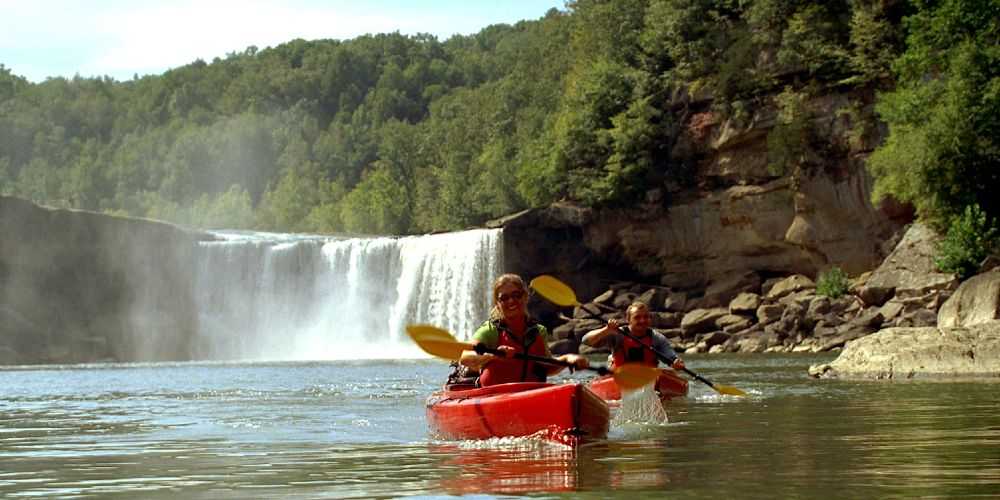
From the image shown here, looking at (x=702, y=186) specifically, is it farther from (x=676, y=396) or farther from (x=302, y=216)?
(x=302, y=216)

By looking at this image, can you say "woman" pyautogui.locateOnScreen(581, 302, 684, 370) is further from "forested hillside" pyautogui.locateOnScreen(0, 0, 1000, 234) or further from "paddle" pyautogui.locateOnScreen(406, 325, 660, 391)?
"forested hillside" pyautogui.locateOnScreen(0, 0, 1000, 234)

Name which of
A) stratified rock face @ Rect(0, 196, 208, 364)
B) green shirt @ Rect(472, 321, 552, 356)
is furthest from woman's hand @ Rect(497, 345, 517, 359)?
stratified rock face @ Rect(0, 196, 208, 364)

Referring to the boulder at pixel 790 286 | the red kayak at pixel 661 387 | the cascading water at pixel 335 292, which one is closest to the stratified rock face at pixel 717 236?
the boulder at pixel 790 286

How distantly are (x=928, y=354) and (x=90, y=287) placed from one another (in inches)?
1894

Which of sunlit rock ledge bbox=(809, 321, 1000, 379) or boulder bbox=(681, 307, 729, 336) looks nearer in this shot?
sunlit rock ledge bbox=(809, 321, 1000, 379)

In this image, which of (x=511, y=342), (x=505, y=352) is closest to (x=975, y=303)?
(x=511, y=342)

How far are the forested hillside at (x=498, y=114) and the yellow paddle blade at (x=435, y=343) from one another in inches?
1203

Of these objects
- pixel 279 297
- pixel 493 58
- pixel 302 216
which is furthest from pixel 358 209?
pixel 279 297

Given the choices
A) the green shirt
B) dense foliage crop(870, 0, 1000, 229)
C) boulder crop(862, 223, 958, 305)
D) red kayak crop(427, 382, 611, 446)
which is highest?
dense foliage crop(870, 0, 1000, 229)

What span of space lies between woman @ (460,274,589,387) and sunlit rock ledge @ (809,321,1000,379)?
459 inches

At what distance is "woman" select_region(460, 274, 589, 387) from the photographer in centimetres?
1300

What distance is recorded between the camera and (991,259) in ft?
134

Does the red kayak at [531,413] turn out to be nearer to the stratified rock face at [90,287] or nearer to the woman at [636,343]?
the woman at [636,343]

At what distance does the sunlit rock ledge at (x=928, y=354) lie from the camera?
2308cm
